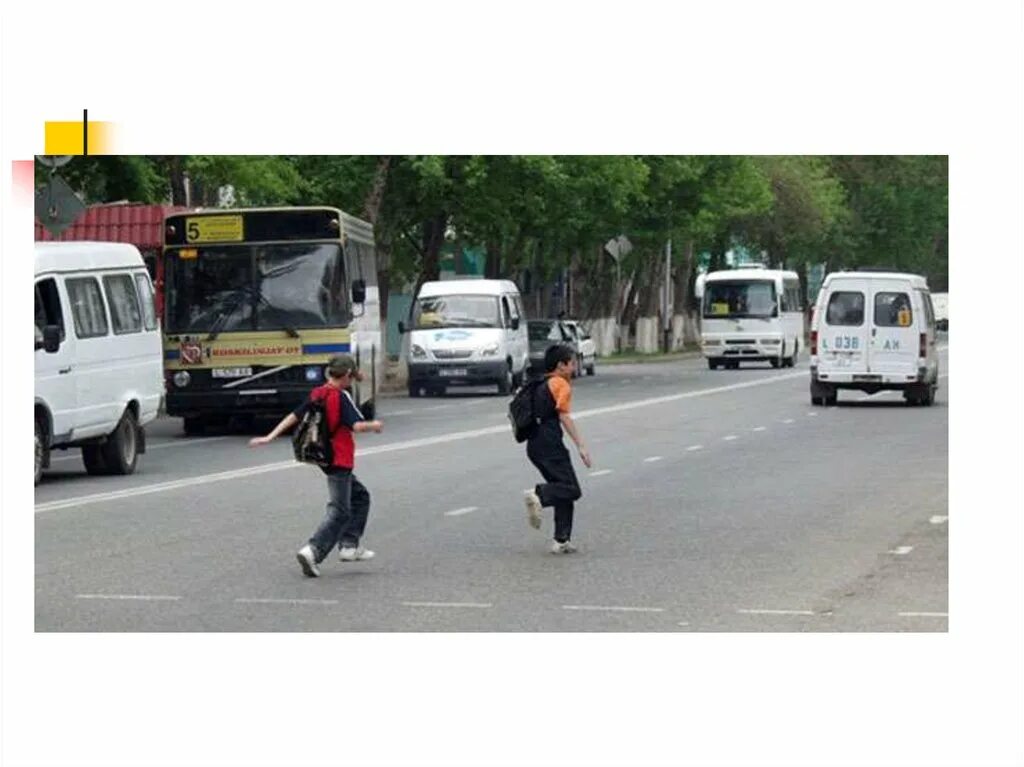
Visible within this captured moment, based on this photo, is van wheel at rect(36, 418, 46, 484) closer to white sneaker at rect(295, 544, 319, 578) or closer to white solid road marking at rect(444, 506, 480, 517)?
white solid road marking at rect(444, 506, 480, 517)

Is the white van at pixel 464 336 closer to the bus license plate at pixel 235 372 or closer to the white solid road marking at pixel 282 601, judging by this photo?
the bus license plate at pixel 235 372

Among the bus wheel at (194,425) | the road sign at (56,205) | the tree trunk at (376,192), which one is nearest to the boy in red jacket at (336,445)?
the road sign at (56,205)

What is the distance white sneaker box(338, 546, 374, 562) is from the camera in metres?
16.5

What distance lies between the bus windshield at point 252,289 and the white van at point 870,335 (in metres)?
11.6

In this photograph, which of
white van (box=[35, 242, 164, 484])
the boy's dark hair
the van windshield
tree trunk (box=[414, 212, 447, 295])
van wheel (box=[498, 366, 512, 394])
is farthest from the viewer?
tree trunk (box=[414, 212, 447, 295])

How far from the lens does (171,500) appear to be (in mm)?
21594

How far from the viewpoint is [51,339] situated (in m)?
23.1

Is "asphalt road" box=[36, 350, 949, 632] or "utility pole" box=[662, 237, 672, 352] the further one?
"utility pole" box=[662, 237, 672, 352]

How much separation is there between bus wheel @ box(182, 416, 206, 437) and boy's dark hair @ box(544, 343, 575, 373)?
16821mm

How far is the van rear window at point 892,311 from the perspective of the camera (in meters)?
40.5
